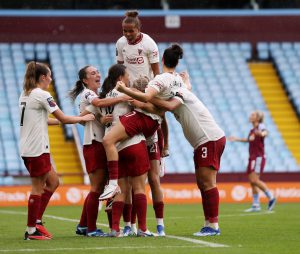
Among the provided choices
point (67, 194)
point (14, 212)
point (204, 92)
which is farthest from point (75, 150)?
point (14, 212)

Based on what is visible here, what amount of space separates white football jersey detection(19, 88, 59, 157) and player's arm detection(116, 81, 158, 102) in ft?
2.98

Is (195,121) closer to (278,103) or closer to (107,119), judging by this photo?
(107,119)

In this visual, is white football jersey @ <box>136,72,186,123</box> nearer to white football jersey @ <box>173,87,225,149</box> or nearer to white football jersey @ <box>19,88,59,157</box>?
white football jersey @ <box>173,87,225,149</box>

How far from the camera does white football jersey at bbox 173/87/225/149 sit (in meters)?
12.2

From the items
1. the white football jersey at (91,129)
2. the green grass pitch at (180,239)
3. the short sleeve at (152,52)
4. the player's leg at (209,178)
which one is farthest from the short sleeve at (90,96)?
the green grass pitch at (180,239)

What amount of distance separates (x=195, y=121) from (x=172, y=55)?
891mm

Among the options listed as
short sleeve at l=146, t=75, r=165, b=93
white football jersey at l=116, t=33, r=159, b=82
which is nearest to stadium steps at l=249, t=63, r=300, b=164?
white football jersey at l=116, t=33, r=159, b=82

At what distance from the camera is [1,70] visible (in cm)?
2911

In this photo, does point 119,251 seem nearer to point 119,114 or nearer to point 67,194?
point 119,114

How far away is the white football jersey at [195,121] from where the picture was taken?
1219 centimetres

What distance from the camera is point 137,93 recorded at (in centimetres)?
1147

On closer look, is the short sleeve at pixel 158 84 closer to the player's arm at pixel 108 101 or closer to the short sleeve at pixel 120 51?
the player's arm at pixel 108 101

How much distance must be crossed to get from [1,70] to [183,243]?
1899cm

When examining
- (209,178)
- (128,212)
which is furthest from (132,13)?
(128,212)
